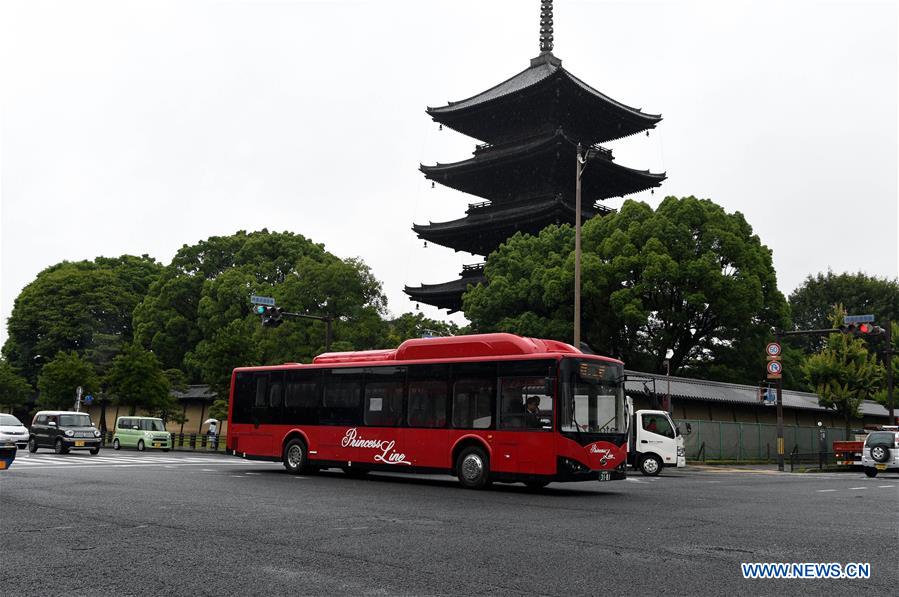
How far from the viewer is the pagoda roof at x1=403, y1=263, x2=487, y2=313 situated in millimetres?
52781

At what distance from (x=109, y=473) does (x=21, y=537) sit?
449 inches

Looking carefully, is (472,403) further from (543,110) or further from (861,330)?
(543,110)

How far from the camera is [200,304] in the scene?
5775cm

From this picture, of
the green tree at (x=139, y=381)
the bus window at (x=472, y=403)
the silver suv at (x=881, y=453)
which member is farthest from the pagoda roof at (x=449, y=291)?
the bus window at (x=472, y=403)

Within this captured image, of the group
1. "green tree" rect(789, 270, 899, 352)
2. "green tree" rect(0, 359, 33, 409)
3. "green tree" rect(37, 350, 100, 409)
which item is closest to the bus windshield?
"green tree" rect(37, 350, 100, 409)

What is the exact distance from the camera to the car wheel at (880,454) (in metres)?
26.4

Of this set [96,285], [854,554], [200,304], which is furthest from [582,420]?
[96,285]

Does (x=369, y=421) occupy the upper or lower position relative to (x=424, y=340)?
lower

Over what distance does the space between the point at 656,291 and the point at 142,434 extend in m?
25.5

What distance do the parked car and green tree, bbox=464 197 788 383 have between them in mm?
19436

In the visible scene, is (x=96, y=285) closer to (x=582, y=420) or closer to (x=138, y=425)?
(x=138, y=425)

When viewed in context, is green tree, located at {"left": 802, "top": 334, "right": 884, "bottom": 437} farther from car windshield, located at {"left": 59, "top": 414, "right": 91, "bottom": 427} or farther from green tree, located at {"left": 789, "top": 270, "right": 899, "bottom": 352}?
car windshield, located at {"left": 59, "top": 414, "right": 91, "bottom": 427}

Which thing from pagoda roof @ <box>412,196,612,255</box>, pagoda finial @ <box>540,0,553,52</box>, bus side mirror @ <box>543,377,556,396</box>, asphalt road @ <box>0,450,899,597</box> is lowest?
asphalt road @ <box>0,450,899,597</box>

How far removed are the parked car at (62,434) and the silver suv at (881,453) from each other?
27804 mm
